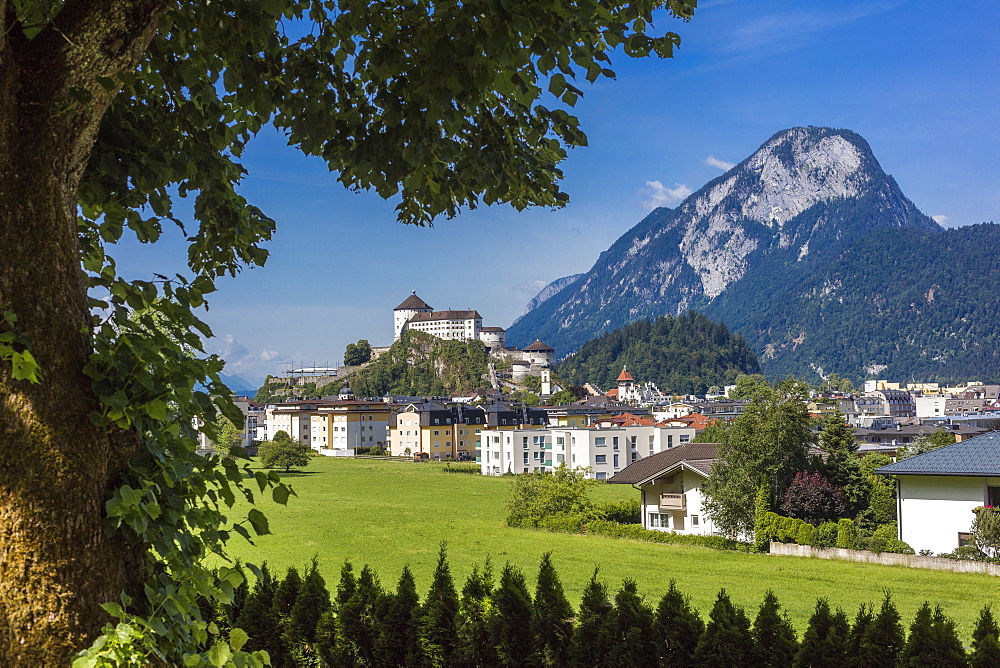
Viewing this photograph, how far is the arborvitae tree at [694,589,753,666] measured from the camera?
7.73 metres

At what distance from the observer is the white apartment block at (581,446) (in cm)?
4962

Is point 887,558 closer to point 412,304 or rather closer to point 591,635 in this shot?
point 591,635

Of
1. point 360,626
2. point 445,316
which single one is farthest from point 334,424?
point 445,316

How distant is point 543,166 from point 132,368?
233 cm

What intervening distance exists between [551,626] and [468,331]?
484 feet

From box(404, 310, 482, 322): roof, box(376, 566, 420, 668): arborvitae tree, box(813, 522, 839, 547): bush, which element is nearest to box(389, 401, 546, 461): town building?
box(813, 522, 839, 547): bush

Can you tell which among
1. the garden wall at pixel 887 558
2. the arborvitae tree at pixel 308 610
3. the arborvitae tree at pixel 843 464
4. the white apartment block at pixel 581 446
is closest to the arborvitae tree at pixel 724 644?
the arborvitae tree at pixel 308 610

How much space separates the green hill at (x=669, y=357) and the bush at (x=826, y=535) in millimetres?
146195

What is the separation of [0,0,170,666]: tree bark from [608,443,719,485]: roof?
86.8ft

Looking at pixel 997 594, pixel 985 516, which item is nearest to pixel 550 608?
pixel 997 594

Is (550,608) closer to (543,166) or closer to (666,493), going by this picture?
(543,166)

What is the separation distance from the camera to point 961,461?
22.7m

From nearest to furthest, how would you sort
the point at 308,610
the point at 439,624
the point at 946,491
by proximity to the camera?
1. the point at 439,624
2. the point at 308,610
3. the point at 946,491

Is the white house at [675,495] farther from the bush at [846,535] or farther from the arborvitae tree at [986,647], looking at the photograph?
the arborvitae tree at [986,647]
